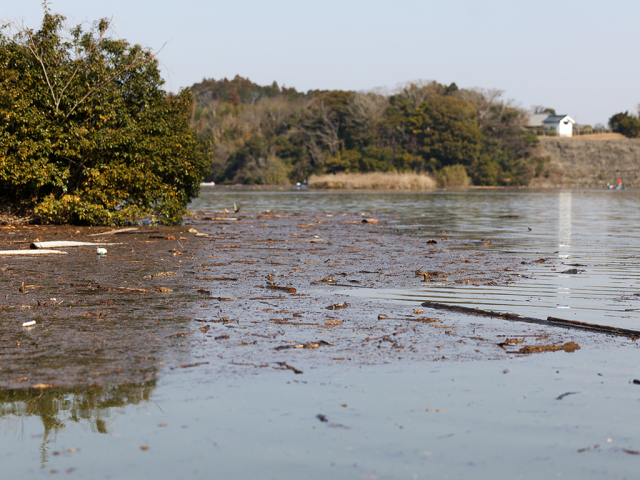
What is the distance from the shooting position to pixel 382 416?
488 centimetres

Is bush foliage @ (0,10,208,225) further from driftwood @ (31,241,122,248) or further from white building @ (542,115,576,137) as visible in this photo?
white building @ (542,115,576,137)

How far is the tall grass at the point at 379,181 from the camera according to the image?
260 ft

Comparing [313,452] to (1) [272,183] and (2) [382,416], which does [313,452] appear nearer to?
(2) [382,416]

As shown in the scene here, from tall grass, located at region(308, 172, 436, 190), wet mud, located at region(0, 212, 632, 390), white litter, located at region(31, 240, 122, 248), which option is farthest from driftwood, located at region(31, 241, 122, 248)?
tall grass, located at region(308, 172, 436, 190)

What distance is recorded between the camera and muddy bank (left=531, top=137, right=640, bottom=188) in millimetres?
117844

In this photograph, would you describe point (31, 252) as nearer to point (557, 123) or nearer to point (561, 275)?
point (561, 275)

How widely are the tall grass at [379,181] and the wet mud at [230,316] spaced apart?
63950 mm

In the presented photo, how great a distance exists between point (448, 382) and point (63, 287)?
6.63 meters

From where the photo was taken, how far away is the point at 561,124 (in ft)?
492

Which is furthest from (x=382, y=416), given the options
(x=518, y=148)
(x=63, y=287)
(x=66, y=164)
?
(x=518, y=148)

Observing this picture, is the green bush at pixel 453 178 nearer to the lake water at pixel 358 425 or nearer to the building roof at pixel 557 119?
the building roof at pixel 557 119

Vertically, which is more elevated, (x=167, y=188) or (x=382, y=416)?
(x=167, y=188)

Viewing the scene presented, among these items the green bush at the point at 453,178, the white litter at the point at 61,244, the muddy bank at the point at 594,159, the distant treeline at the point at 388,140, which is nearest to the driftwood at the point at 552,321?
the white litter at the point at 61,244

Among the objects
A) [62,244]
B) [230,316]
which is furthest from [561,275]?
[62,244]
